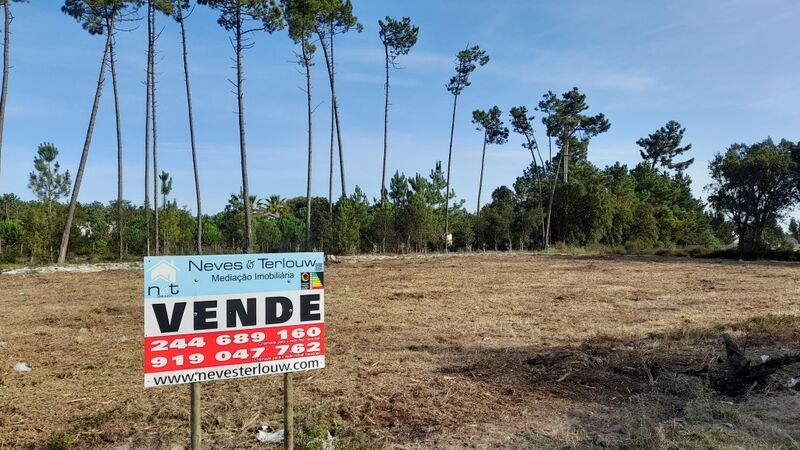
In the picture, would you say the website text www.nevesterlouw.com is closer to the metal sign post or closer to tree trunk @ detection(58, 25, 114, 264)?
the metal sign post

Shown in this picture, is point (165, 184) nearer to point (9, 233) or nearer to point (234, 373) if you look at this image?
point (9, 233)

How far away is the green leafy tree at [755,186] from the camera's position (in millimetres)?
30797

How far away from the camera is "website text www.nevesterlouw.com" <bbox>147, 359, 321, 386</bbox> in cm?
291

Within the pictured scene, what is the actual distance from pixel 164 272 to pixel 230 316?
449 millimetres

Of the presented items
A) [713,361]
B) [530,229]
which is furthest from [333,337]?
[530,229]

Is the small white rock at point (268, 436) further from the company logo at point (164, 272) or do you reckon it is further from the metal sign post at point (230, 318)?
the company logo at point (164, 272)

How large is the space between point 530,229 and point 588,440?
121 feet

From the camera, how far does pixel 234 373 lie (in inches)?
121

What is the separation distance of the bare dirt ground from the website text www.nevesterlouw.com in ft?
2.61

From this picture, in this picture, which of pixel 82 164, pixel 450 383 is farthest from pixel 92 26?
pixel 450 383

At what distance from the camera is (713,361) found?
5.39m

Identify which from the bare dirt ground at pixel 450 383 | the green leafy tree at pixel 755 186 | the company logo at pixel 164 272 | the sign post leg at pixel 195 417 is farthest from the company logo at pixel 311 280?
the green leafy tree at pixel 755 186

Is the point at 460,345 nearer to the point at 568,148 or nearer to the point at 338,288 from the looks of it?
the point at 338,288

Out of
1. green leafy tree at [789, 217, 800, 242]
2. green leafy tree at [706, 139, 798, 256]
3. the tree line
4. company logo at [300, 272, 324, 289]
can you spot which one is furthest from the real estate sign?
green leafy tree at [789, 217, 800, 242]
